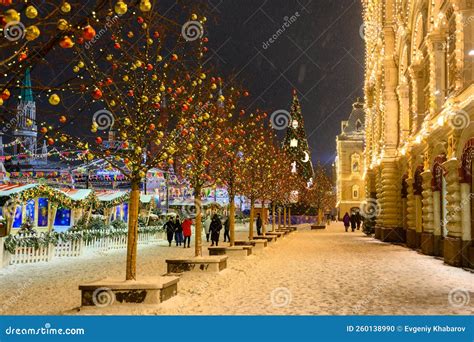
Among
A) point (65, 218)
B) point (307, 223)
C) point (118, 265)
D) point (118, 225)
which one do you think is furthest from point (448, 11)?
point (307, 223)

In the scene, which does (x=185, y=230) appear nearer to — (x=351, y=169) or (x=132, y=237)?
(x=132, y=237)

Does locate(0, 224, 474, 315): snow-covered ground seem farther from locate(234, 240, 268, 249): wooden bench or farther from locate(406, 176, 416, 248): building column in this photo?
locate(406, 176, 416, 248): building column

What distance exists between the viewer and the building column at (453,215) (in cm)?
2115

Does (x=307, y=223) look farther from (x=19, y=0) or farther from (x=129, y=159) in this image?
(x=19, y=0)

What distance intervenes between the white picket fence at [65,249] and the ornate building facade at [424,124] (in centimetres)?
1390

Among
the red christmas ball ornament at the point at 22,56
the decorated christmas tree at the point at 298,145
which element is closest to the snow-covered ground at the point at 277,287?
the red christmas ball ornament at the point at 22,56

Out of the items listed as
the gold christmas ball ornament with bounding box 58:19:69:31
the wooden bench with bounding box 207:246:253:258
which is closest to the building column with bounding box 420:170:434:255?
the wooden bench with bounding box 207:246:253:258

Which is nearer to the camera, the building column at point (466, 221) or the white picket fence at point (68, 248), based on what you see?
the building column at point (466, 221)

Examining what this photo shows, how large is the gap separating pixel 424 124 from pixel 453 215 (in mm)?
6500

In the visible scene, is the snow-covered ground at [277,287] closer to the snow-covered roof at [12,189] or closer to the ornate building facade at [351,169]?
the snow-covered roof at [12,189]

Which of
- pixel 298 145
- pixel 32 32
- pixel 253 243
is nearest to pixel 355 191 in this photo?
pixel 298 145

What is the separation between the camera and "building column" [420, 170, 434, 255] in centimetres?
2653

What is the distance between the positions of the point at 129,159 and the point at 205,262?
227 inches

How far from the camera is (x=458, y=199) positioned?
21.3 m
